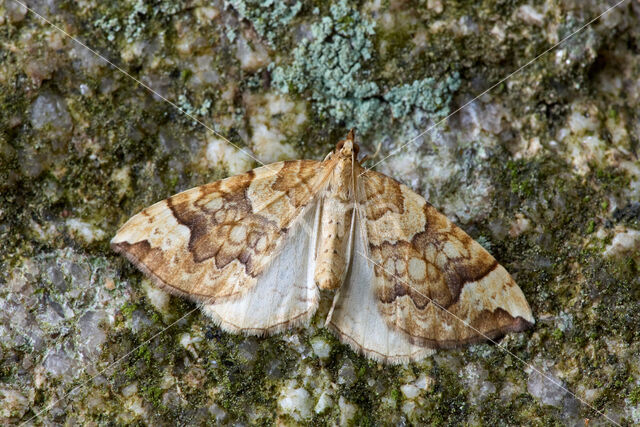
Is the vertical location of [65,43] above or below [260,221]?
above

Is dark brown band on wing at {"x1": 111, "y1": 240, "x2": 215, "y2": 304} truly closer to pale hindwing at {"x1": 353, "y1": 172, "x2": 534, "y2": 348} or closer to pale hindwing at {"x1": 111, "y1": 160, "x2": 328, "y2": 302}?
pale hindwing at {"x1": 111, "y1": 160, "x2": 328, "y2": 302}

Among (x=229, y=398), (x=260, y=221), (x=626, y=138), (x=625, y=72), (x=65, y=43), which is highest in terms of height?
(x=625, y=72)

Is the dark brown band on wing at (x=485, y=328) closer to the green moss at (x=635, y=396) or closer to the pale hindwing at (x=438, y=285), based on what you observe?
the pale hindwing at (x=438, y=285)

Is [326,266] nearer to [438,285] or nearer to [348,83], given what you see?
[438,285]

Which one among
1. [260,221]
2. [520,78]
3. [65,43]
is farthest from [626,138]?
[65,43]

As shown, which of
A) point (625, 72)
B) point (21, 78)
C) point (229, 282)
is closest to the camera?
point (229, 282)

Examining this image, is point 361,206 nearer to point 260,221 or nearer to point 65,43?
point 260,221

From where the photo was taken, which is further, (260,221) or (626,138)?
(626,138)
